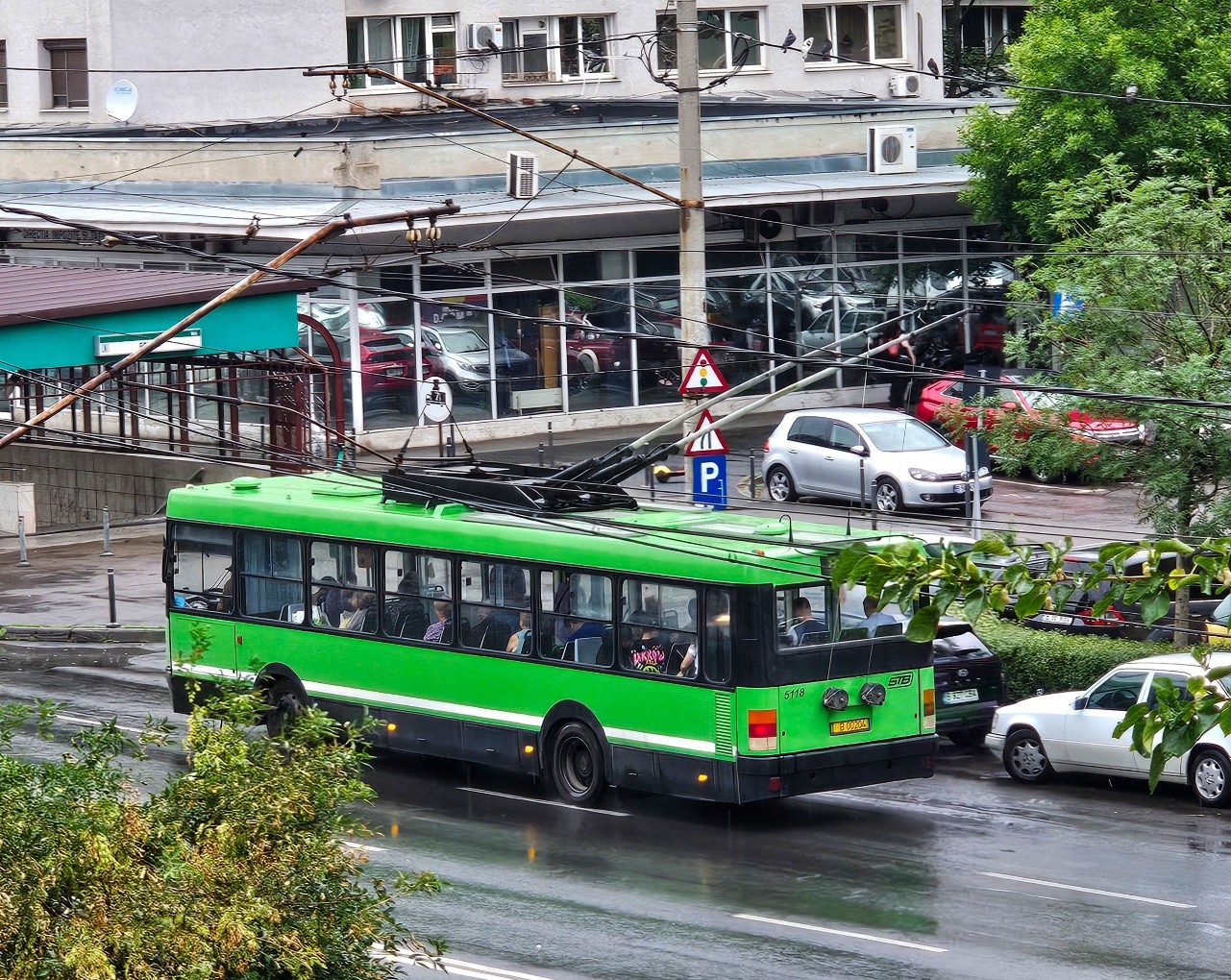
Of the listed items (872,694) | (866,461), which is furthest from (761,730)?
(866,461)

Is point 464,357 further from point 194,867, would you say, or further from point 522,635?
point 194,867

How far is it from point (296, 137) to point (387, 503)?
2076 cm

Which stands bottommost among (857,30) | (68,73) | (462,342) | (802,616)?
(802,616)

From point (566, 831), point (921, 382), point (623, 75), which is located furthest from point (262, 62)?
point (566, 831)

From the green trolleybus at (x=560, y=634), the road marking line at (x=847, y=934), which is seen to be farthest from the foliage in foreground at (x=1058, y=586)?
the green trolleybus at (x=560, y=634)

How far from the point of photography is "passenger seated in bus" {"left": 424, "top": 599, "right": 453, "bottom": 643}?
18.0m

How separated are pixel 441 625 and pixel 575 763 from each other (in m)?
1.83

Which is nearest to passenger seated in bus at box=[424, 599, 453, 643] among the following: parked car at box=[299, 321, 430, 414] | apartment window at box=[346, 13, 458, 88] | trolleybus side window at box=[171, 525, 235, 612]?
trolleybus side window at box=[171, 525, 235, 612]

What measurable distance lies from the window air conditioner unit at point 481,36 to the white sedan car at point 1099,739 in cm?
2861

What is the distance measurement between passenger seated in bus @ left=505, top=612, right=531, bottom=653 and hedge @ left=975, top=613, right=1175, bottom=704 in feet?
18.2

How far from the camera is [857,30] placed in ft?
153

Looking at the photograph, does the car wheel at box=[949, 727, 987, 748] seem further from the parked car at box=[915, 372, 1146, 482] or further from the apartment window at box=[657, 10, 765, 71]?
the apartment window at box=[657, 10, 765, 71]

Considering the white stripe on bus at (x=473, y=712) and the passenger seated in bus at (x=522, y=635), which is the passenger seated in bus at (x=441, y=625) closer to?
the white stripe on bus at (x=473, y=712)

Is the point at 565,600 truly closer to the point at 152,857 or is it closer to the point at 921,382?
the point at 152,857
